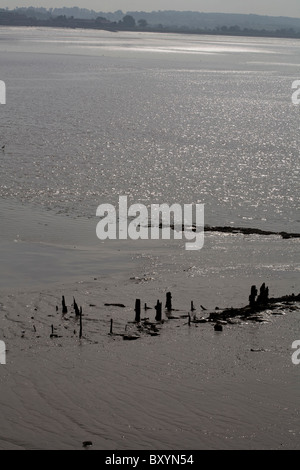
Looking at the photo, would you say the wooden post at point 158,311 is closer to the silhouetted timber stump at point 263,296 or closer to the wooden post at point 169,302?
the wooden post at point 169,302

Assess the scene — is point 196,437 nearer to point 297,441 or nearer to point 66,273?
point 297,441

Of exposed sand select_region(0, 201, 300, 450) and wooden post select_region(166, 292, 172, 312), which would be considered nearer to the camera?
exposed sand select_region(0, 201, 300, 450)

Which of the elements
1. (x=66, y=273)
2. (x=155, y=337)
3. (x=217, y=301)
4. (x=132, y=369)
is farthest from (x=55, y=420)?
(x=66, y=273)

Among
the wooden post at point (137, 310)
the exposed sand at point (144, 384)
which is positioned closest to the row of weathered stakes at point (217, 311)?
the wooden post at point (137, 310)

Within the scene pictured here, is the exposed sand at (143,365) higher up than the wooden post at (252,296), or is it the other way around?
the wooden post at (252,296)

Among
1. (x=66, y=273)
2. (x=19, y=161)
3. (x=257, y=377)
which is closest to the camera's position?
(x=257, y=377)

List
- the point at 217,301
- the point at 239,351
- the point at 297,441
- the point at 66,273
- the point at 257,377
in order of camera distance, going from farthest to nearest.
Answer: the point at 66,273 < the point at 217,301 < the point at 239,351 < the point at 257,377 < the point at 297,441

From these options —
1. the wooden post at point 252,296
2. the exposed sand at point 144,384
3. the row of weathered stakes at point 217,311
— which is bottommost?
the exposed sand at point 144,384

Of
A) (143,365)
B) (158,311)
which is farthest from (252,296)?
(143,365)

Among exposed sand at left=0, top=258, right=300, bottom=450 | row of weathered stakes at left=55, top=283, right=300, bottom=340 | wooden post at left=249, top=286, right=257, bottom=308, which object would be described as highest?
wooden post at left=249, top=286, right=257, bottom=308

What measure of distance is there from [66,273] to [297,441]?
36.0ft

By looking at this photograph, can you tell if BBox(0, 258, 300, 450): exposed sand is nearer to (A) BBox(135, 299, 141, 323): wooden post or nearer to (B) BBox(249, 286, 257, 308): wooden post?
(A) BBox(135, 299, 141, 323): wooden post

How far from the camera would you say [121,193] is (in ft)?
108

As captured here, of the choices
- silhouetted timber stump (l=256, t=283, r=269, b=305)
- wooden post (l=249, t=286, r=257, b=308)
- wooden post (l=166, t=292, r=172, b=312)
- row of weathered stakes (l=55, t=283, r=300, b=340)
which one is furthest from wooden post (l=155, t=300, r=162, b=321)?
silhouetted timber stump (l=256, t=283, r=269, b=305)
